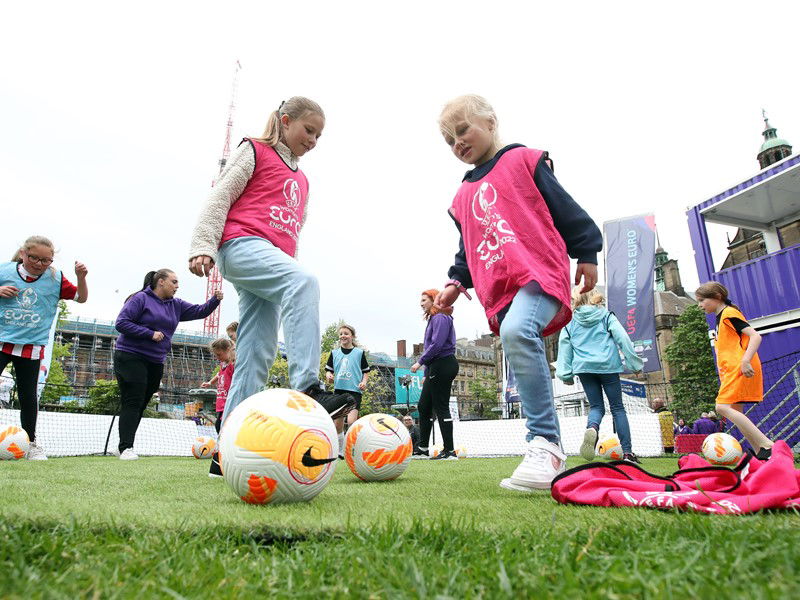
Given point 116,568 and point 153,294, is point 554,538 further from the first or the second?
point 153,294

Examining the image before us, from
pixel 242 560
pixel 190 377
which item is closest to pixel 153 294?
pixel 242 560

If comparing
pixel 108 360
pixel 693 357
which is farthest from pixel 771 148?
pixel 108 360

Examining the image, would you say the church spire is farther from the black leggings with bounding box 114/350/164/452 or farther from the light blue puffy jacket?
Result: the black leggings with bounding box 114/350/164/452

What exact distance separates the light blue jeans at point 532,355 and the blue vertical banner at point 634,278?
16582mm

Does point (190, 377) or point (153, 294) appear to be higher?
point (190, 377)

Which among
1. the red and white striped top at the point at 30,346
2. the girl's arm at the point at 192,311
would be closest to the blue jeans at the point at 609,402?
the girl's arm at the point at 192,311

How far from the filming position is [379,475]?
12.6 feet

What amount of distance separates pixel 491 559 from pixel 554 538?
11.7 inches

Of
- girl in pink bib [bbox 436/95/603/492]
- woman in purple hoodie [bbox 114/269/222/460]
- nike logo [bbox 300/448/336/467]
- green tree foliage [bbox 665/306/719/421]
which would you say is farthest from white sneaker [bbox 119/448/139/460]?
green tree foliage [bbox 665/306/719/421]

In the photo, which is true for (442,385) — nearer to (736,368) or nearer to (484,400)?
(736,368)

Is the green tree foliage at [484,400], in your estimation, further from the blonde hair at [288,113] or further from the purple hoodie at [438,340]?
the blonde hair at [288,113]

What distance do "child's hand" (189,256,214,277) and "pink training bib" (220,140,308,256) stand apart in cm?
28

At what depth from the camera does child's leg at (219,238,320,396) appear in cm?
325

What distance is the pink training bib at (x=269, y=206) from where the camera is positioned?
145 inches
